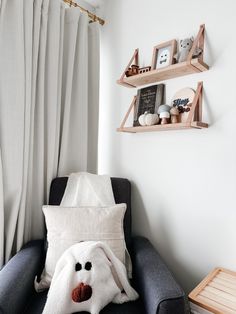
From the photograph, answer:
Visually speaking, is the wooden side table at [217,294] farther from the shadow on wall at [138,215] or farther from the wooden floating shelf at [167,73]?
the wooden floating shelf at [167,73]

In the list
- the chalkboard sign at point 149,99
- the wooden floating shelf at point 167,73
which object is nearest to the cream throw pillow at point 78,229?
the chalkboard sign at point 149,99

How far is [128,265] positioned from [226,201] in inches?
25.9

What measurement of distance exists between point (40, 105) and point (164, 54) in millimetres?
861

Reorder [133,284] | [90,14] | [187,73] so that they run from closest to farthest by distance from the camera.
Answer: [133,284] < [187,73] < [90,14]

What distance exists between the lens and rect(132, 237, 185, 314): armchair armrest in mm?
843

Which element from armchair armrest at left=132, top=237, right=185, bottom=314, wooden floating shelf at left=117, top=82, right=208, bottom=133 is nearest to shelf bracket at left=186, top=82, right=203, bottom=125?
wooden floating shelf at left=117, top=82, right=208, bottom=133

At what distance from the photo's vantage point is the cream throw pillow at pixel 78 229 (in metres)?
1.21

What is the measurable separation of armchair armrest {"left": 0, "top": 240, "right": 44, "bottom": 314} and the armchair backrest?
12.8 inches

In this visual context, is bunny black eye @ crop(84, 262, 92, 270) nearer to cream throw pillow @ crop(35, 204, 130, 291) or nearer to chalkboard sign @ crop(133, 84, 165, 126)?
cream throw pillow @ crop(35, 204, 130, 291)

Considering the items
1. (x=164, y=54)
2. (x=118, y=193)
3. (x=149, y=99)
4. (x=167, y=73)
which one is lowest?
(x=118, y=193)

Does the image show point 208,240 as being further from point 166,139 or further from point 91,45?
point 91,45

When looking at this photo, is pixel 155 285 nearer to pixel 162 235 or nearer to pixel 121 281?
pixel 121 281

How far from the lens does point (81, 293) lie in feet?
3.06

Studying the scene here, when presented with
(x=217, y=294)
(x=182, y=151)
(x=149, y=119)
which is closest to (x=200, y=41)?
(x=149, y=119)
